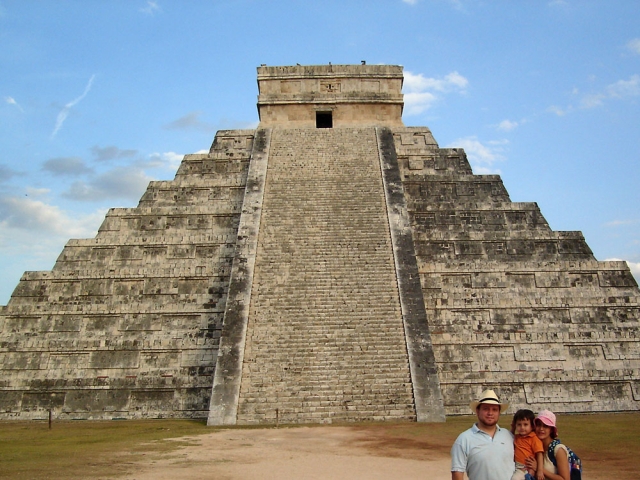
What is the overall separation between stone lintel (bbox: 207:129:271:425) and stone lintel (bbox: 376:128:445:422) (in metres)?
3.64

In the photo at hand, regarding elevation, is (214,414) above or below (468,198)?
below

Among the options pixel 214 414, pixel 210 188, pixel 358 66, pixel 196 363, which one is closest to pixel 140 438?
pixel 214 414

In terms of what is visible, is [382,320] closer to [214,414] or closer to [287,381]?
[287,381]

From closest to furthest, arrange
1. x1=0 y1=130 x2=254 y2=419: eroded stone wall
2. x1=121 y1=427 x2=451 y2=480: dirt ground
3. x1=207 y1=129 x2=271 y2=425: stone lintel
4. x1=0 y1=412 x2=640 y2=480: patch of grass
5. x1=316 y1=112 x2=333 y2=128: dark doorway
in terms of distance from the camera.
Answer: x1=121 y1=427 x2=451 y2=480: dirt ground, x1=0 y1=412 x2=640 y2=480: patch of grass, x1=207 y1=129 x2=271 y2=425: stone lintel, x1=0 y1=130 x2=254 y2=419: eroded stone wall, x1=316 y1=112 x2=333 y2=128: dark doorway

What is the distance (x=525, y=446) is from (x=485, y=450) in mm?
303

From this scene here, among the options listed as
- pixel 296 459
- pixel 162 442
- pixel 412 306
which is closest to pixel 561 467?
pixel 296 459

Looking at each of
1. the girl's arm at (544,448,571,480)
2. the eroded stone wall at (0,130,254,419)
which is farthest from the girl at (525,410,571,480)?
the eroded stone wall at (0,130,254,419)

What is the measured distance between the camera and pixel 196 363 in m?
14.0

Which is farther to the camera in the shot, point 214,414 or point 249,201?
point 249,201

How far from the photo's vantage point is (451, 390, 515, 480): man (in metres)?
3.49

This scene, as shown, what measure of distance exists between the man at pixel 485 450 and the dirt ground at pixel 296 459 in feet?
10.6

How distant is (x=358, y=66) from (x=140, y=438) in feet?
53.0

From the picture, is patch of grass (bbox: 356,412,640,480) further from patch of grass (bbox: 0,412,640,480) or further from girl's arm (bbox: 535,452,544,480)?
girl's arm (bbox: 535,452,544,480)

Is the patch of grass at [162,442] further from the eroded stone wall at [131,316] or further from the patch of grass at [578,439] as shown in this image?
the eroded stone wall at [131,316]
